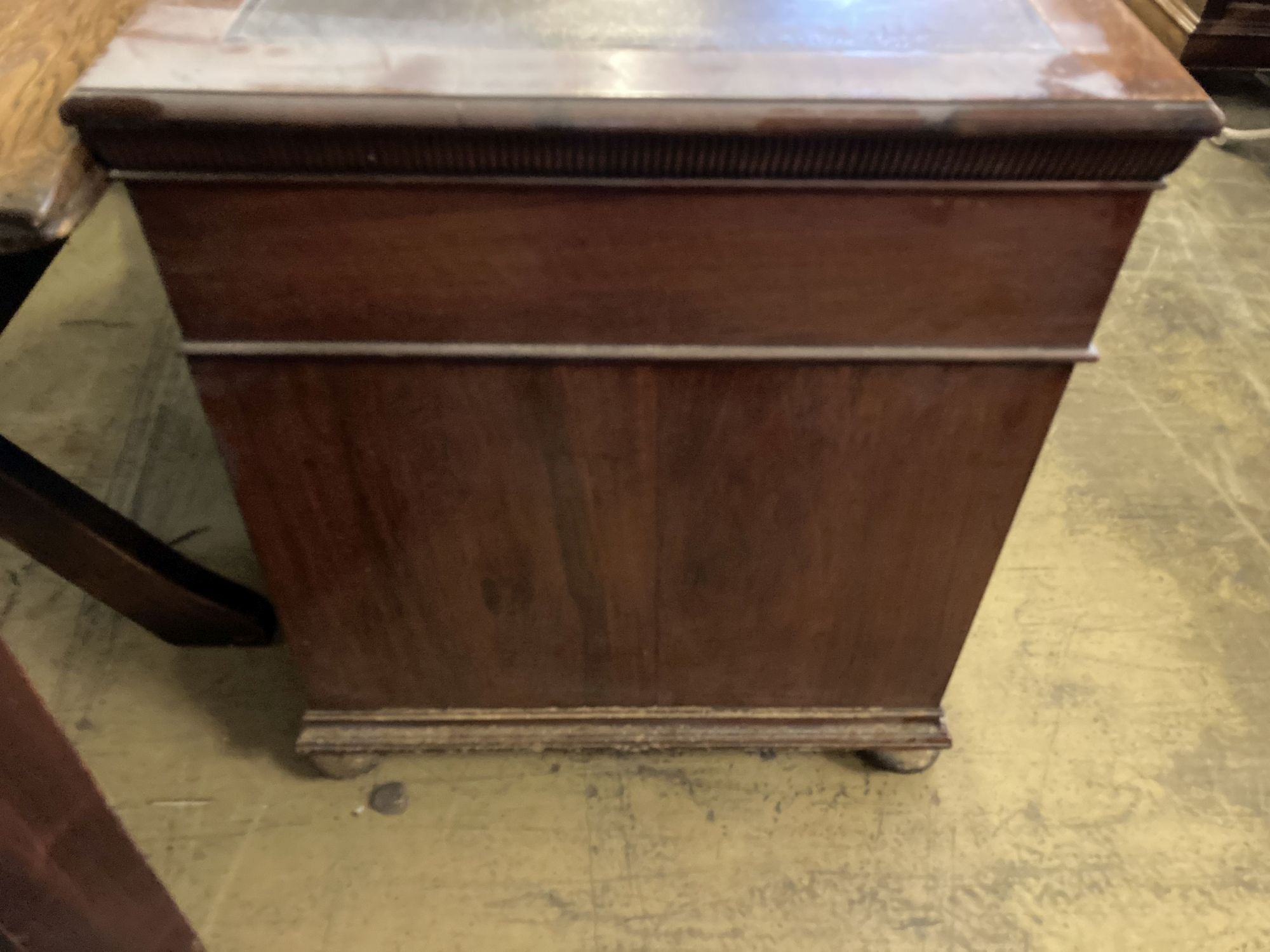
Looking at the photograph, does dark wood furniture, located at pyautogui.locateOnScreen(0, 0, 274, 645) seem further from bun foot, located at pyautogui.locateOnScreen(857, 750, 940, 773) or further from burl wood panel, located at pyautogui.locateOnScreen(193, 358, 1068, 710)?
bun foot, located at pyautogui.locateOnScreen(857, 750, 940, 773)

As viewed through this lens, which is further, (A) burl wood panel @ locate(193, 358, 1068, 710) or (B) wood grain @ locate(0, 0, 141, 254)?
(A) burl wood panel @ locate(193, 358, 1068, 710)

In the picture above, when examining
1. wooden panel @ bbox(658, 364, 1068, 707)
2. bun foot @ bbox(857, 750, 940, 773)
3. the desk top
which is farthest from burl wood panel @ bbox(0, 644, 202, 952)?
bun foot @ bbox(857, 750, 940, 773)

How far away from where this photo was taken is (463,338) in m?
0.68

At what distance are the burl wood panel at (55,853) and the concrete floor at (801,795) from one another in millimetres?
234

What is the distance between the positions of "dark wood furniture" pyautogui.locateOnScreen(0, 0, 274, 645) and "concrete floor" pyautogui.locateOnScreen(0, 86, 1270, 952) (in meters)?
0.08

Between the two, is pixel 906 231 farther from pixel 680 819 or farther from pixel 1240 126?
pixel 1240 126

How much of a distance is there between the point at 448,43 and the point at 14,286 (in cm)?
50

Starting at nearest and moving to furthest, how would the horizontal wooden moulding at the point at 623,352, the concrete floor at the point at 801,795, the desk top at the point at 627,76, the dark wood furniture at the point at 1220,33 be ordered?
the desk top at the point at 627,76, the horizontal wooden moulding at the point at 623,352, the concrete floor at the point at 801,795, the dark wood furniture at the point at 1220,33

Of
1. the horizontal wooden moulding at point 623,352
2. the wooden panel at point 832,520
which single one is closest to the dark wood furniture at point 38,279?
the horizontal wooden moulding at point 623,352

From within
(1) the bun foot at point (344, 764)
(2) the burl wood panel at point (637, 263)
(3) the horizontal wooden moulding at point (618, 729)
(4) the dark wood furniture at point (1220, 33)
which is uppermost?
(2) the burl wood panel at point (637, 263)

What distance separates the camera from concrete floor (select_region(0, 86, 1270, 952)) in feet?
3.20

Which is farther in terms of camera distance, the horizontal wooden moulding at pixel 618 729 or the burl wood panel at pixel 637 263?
the horizontal wooden moulding at pixel 618 729

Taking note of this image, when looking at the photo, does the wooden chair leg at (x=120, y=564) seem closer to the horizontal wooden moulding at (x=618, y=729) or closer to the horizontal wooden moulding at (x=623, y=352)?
the horizontal wooden moulding at (x=618, y=729)

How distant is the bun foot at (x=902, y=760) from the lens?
1.04 m
